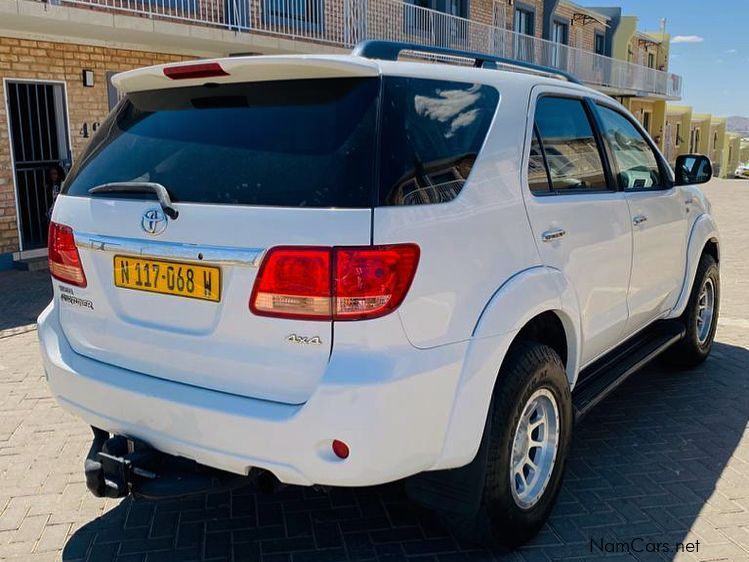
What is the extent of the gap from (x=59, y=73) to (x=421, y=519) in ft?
30.4

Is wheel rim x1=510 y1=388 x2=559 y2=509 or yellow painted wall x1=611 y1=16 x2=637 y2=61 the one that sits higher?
yellow painted wall x1=611 y1=16 x2=637 y2=61

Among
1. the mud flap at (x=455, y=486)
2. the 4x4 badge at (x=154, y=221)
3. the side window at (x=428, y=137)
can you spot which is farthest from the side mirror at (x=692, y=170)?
the 4x4 badge at (x=154, y=221)

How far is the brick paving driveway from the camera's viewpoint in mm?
3002

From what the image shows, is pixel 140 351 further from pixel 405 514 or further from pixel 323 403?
pixel 405 514

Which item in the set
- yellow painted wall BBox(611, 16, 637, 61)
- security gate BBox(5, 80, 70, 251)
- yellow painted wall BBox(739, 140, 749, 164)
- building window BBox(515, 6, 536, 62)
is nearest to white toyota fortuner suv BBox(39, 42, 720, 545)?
security gate BBox(5, 80, 70, 251)

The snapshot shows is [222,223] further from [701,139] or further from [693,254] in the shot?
[701,139]

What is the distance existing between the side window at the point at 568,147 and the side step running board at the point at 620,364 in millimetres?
984

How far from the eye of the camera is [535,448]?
10.1 ft

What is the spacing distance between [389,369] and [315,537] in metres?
1.21

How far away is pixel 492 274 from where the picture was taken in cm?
264

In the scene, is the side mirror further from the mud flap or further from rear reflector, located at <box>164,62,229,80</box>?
rear reflector, located at <box>164,62,229,80</box>

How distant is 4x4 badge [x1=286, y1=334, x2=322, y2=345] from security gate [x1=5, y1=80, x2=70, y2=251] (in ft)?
30.0

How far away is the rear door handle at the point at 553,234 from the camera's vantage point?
3.00 m

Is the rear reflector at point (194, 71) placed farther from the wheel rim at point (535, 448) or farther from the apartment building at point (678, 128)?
the apartment building at point (678, 128)
